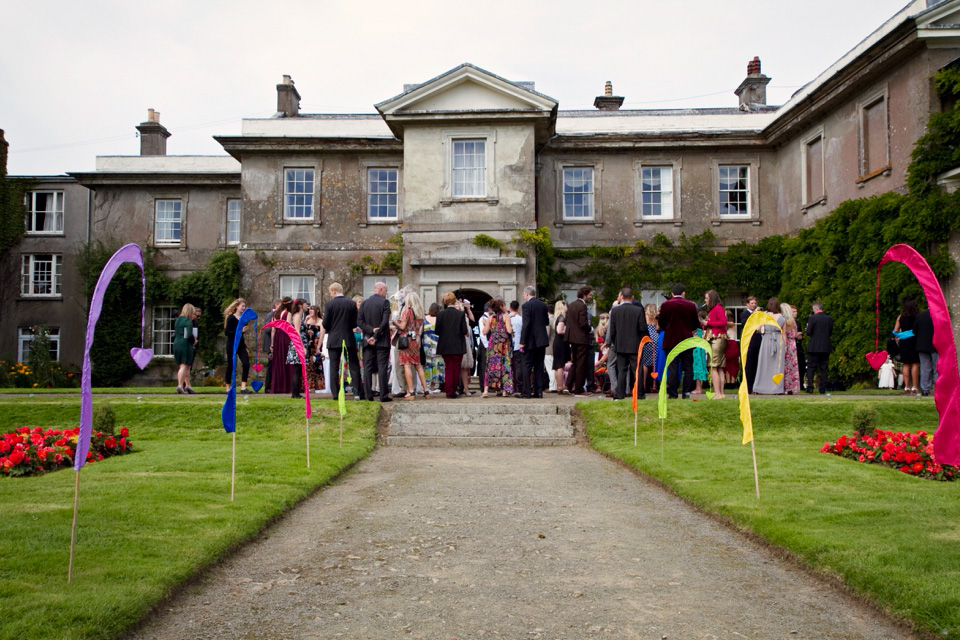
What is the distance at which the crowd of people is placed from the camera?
42.7ft

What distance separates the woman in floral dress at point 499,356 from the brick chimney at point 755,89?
15.6 metres

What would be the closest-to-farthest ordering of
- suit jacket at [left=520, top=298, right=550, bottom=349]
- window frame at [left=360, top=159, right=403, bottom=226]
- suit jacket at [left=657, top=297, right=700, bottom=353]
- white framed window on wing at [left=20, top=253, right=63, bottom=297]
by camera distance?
suit jacket at [left=657, top=297, right=700, bottom=353] < suit jacket at [left=520, top=298, right=550, bottom=349] < window frame at [left=360, top=159, right=403, bottom=226] < white framed window on wing at [left=20, top=253, right=63, bottom=297]

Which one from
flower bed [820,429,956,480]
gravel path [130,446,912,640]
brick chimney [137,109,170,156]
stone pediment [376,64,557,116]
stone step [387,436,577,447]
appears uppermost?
brick chimney [137,109,170,156]

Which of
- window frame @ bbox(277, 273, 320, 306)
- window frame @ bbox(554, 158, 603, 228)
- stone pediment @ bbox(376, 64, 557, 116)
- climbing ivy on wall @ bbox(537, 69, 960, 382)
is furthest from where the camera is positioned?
window frame @ bbox(277, 273, 320, 306)

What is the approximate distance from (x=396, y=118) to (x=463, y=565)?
1797cm

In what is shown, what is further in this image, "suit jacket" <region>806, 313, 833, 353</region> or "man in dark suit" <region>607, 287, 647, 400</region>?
"suit jacket" <region>806, 313, 833, 353</region>

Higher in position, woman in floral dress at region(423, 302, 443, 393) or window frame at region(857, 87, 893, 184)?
window frame at region(857, 87, 893, 184)

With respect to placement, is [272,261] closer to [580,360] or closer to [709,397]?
[580,360]

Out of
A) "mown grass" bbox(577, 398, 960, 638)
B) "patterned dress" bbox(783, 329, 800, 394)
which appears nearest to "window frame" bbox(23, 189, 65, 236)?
"mown grass" bbox(577, 398, 960, 638)

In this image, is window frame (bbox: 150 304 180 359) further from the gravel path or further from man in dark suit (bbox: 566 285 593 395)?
the gravel path

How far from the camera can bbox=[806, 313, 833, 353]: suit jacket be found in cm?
1513

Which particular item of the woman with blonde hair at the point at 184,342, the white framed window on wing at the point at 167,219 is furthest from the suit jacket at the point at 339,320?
the white framed window on wing at the point at 167,219

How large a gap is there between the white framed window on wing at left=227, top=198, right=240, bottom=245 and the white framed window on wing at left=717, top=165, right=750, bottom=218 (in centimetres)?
1609

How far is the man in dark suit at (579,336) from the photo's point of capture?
14414 mm
